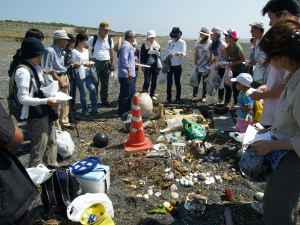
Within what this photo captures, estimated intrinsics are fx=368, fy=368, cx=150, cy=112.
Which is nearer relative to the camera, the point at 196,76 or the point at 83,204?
the point at 83,204

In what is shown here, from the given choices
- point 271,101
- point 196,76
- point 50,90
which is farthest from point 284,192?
point 196,76

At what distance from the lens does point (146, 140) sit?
22.4 feet

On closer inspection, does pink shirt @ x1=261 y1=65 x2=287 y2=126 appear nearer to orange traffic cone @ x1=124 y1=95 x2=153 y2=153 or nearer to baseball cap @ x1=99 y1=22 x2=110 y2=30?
orange traffic cone @ x1=124 y1=95 x2=153 y2=153

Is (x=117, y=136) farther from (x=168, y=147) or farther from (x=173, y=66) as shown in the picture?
(x=173, y=66)

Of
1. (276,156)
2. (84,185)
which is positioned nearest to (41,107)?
(84,185)

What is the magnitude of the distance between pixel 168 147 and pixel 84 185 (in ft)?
7.55

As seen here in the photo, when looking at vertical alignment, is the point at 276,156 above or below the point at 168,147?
above

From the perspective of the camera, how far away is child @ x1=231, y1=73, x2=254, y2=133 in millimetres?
6441

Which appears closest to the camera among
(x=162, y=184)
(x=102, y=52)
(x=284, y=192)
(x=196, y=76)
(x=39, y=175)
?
(x=284, y=192)

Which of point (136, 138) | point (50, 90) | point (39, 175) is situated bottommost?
point (136, 138)

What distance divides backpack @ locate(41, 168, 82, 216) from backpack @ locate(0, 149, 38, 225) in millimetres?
1424

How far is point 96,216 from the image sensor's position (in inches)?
163

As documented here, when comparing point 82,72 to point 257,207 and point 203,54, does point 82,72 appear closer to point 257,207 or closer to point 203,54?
point 203,54

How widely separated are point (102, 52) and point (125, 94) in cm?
140
